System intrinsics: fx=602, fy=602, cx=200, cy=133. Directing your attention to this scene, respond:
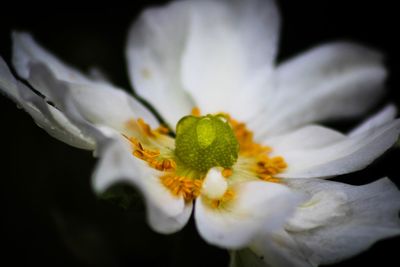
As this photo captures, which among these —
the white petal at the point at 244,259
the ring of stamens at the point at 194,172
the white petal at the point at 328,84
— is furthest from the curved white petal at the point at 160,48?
the white petal at the point at 244,259

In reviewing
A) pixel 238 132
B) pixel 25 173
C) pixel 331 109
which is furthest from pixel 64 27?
pixel 331 109

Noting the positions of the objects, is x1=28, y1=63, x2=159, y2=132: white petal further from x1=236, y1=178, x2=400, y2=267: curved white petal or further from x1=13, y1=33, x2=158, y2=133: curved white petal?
x1=236, y1=178, x2=400, y2=267: curved white petal

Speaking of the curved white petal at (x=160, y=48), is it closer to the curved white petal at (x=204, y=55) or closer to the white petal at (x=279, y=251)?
the curved white petal at (x=204, y=55)

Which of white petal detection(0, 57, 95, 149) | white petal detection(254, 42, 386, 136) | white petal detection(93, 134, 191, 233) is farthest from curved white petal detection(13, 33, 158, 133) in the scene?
white petal detection(254, 42, 386, 136)

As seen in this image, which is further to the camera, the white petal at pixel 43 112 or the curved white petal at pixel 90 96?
the curved white petal at pixel 90 96

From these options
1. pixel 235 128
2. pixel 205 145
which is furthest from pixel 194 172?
pixel 235 128

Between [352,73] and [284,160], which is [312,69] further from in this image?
[284,160]
